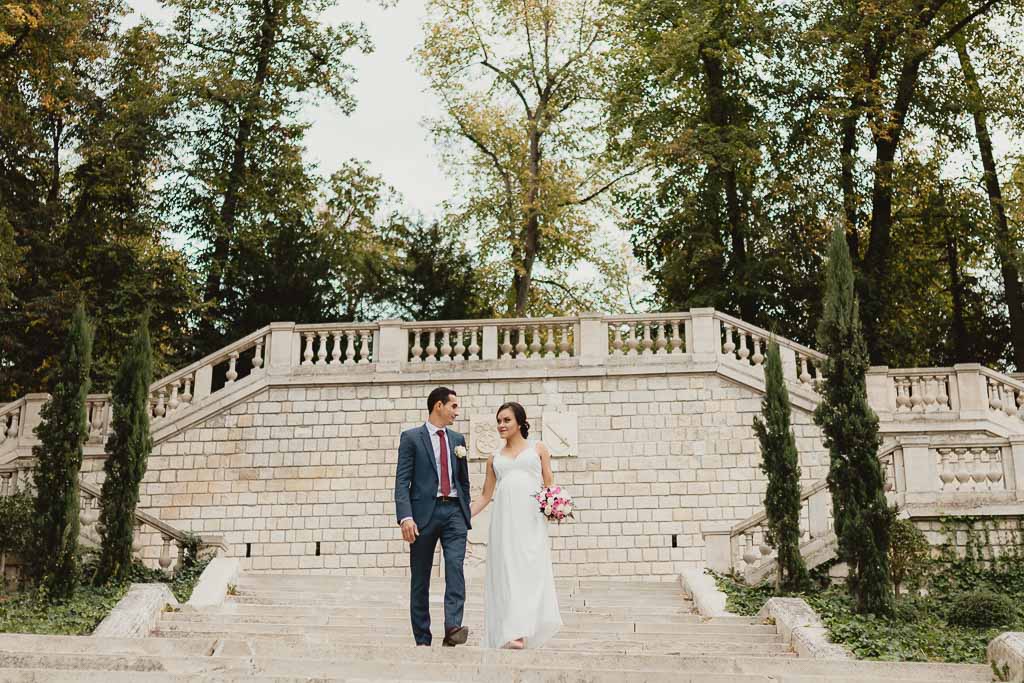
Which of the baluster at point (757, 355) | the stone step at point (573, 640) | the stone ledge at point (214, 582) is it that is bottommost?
the stone step at point (573, 640)

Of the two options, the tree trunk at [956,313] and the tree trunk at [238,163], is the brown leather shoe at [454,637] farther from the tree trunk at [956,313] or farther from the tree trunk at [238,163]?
the tree trunk at [956,313]

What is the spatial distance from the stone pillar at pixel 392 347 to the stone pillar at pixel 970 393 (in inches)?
308

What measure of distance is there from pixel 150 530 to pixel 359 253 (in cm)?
943

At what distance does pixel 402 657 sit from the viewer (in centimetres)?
665

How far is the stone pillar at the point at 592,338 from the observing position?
55.8ft

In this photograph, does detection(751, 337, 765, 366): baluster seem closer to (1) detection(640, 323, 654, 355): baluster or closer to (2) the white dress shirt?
(1) detection(640, 323, 654, 355): baluster

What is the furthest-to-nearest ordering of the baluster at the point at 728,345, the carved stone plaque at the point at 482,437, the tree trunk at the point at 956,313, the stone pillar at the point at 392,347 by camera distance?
the tree trunk at the point at 956,313 < the stone pillar at the point at 392,347 < the baluster at the point at 728,345 < the carved stone plaque at the point at 482,437

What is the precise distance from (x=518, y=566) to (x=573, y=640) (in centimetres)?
212

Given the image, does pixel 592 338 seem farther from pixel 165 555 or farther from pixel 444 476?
pixel 444 476

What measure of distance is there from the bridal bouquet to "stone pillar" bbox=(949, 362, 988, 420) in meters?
10.1

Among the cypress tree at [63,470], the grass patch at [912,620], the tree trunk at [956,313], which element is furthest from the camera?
the tree trunk at [956,313]

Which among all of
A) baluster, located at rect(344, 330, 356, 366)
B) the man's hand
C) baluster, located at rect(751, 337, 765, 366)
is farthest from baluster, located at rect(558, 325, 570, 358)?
the man's hand

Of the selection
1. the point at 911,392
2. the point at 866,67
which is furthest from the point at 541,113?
the point at 911,392

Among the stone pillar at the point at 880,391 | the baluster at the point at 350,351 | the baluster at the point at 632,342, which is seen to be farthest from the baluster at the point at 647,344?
the baluster at the point at 350,351
